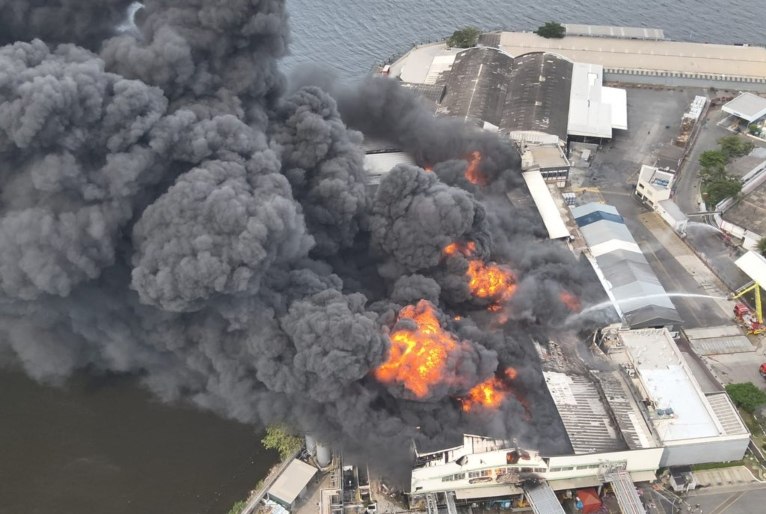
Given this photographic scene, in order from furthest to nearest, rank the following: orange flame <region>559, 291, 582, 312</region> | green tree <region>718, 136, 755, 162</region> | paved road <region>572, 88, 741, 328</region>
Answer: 1. green tree <region>718, 136, 755, 162</region>
2. paved road <region>572, 88, 741, 328</region>
3. orange flame <region>559, 291, 582, 312</region>

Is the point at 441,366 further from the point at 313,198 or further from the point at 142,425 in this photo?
the point at 142,425

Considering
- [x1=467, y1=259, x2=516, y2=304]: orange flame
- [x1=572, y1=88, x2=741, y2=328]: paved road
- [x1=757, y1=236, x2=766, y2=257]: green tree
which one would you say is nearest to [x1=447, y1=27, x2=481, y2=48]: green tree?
[x1=572, y1=88, x2=741, y2=328]: paved road

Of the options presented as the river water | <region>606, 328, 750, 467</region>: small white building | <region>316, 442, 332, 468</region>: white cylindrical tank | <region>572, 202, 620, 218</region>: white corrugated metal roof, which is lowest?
the river water

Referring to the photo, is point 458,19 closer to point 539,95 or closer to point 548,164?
point 539,95

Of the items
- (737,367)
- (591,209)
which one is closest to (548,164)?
(591,209)

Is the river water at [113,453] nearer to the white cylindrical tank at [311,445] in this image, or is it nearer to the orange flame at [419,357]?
the white cylindrical tank at [311,445]

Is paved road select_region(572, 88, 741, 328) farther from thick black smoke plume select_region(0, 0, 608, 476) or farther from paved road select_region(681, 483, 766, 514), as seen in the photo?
paved road select_region(681, 483, 766, 514)
